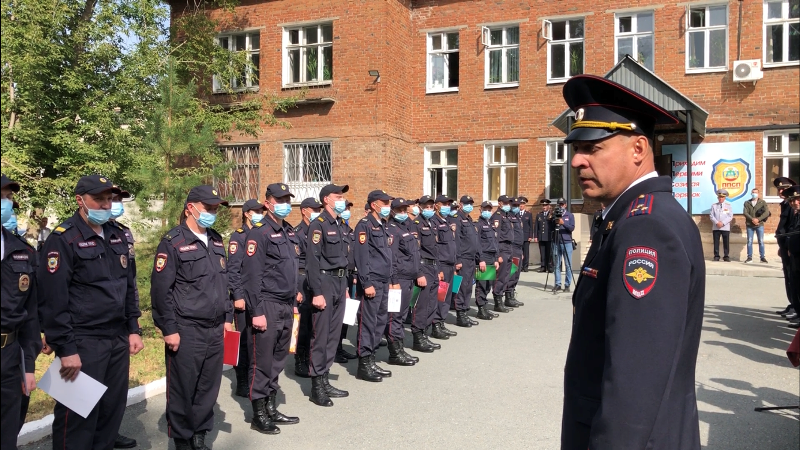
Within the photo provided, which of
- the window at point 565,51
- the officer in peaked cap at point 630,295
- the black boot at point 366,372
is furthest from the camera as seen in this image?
the window at point 565,51

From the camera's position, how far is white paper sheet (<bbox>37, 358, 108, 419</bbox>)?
15.0 ft

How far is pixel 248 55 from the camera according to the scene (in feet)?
69.5

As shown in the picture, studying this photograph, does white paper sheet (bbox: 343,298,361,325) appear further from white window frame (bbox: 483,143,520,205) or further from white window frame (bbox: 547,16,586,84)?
white window frame (bbox: 547,16,586,84)

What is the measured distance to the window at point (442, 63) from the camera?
22016mm

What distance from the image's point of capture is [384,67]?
799 inches

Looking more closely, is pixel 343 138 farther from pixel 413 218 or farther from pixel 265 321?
pixel 265 321

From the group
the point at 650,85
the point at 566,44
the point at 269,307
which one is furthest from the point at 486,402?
the point at 566,44

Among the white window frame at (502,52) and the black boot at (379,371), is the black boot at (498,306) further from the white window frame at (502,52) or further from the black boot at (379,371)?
the white window frame at (502,52)

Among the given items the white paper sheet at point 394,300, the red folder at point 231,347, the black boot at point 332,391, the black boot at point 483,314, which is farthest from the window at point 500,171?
the red folder at point 231,347

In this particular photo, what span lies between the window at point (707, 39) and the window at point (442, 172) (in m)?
7.62

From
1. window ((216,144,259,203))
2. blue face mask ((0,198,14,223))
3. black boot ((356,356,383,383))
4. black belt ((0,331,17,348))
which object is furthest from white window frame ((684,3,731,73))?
blue face mask ((0,198,14,223))

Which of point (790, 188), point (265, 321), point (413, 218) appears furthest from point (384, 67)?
point (265, 321)

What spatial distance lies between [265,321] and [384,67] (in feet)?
49.6

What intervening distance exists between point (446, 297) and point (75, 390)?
711 centimetres
